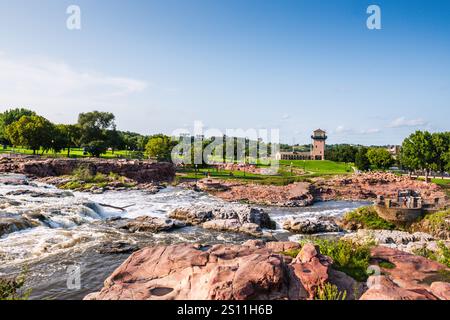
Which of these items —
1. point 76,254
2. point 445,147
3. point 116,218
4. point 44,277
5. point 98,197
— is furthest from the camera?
point 445,147

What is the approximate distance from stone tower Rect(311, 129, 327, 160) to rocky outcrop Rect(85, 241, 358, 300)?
13352 cm

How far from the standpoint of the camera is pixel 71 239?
22297mm

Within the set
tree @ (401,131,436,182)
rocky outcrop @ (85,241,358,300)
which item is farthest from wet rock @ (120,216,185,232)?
tree @ (401,131,436,182)

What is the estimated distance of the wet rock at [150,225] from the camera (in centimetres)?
2669

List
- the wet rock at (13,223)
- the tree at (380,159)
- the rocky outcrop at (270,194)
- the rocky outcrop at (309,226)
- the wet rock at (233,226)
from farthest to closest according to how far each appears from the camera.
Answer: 1. the tree at (380,159)
2. the rocky outcrop at (270,194)
3. the rocky outcrop at (309,226)
4. the wet rock at (233,226)
5. the wet rock at (13,223)

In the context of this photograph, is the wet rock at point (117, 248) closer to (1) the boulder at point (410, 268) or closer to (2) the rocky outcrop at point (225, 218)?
(2) the rocky outcrop at point (225, 218)

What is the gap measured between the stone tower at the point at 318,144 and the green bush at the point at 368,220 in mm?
109161

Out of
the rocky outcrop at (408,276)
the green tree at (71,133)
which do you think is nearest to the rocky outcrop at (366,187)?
the rocky outcrop at (408,276)

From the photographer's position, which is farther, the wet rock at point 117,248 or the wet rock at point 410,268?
the wet rock at point 117,248

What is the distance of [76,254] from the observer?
19.7m

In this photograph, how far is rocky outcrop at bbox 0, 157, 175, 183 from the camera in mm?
57000
